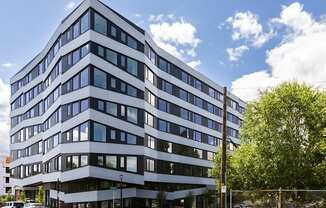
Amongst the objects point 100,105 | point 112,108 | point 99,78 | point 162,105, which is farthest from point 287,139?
point 162,105

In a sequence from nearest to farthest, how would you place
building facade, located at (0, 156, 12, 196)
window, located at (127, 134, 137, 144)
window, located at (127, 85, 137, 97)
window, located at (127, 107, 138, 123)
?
window, located at (127, 134, 137, 144) < window, located at (127, 107, 138, 123) < window, located at (127, 85, 137, 97) < building facade, located at (0, 156, 12, 196)

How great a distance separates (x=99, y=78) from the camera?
54469 mm

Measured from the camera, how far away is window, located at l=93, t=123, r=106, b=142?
53.3 m

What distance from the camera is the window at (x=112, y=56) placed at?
55562 mm

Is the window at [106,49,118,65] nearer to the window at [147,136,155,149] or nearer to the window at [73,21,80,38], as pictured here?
the window at [73,21,80,38]

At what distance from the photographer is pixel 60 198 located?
61281 mm

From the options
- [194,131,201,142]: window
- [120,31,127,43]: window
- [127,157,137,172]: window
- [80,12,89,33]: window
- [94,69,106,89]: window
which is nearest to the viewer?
[94,69,106,89]: window

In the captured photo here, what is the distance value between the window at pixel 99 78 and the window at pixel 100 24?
4.21 meters

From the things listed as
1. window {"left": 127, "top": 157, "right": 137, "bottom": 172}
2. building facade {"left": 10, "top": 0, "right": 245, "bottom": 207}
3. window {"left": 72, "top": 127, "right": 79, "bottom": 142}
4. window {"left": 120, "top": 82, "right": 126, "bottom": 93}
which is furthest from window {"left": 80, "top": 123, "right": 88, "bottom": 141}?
window {"left": 127, "top": 157, "right": 137, "bottom": 172}

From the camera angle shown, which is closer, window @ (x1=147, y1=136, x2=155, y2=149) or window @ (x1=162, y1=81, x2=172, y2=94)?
window @ (x1=147, y1=136, x2=155, y2=149)

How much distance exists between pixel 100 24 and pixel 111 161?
46.6 feet

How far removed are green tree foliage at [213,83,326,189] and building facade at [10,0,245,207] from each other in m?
14.0

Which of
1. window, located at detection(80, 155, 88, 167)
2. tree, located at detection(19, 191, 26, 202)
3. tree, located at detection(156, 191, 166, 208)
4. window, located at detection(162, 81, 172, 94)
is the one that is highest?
window, located at detection(162, 81, 172, 94)

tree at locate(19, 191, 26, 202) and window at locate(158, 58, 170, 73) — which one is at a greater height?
window at locate(158, 58, 170, 73)
